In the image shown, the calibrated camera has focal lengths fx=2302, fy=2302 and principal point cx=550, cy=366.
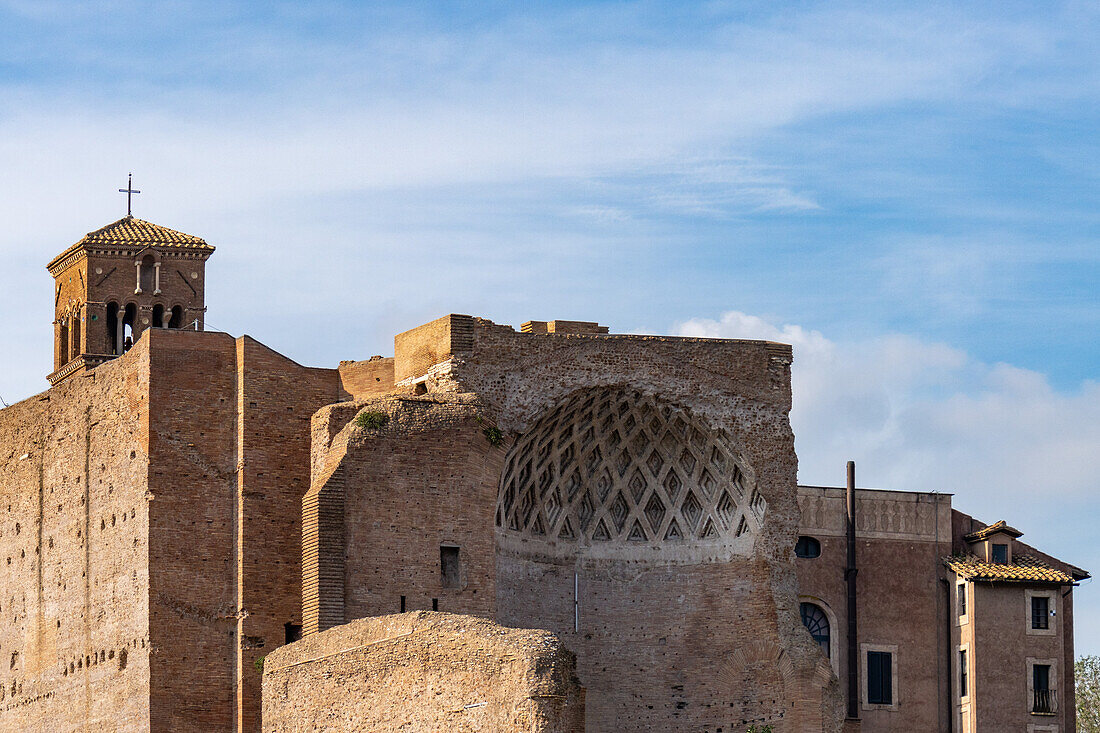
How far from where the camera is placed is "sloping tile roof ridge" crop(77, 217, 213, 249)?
50594mm

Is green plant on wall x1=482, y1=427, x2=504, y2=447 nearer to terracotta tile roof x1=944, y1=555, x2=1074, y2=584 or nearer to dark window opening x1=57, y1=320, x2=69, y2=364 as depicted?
terracotta tile roof x1=944, y1=555, x2=1074, y2=584

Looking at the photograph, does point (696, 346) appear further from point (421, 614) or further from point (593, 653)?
point (421, 614)

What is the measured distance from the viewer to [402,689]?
2972cm

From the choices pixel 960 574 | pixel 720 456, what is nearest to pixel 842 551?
pixel 960 574

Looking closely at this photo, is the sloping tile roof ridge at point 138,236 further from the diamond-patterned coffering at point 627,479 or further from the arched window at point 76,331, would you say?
the diamond-patterned coffering at point 627,479

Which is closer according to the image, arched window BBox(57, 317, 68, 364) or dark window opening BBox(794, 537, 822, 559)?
dark window opening BBox(794, 537, 822, 559)

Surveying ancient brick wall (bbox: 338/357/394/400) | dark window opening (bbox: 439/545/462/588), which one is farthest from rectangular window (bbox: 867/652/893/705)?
dark window opening (bbox: 439/545/462/588)

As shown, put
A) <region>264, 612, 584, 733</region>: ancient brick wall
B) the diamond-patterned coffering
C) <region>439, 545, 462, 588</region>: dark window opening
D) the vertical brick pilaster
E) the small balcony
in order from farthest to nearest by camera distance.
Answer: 1. the small balcony
2. the diamond-patterned coffering
3. <region>439, 545, 462, 588</region>: dark window opening
4. the vertical brick pilaster
5. <region>264, 612, 584, 733</region>: ancient brick wall

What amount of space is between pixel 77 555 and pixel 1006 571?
729 inches

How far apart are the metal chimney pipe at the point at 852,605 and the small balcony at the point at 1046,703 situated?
11.4 ft

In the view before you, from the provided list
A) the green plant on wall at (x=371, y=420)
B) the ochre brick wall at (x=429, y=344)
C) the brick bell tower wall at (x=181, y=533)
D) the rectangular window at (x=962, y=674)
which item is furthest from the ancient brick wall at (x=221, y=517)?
the rectangular window at (x=962, y=674)

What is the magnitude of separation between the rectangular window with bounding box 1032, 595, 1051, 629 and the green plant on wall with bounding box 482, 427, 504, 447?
50.7 ft

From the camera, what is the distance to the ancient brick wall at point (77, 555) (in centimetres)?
3494

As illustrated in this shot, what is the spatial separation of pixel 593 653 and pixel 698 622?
5.71ft
